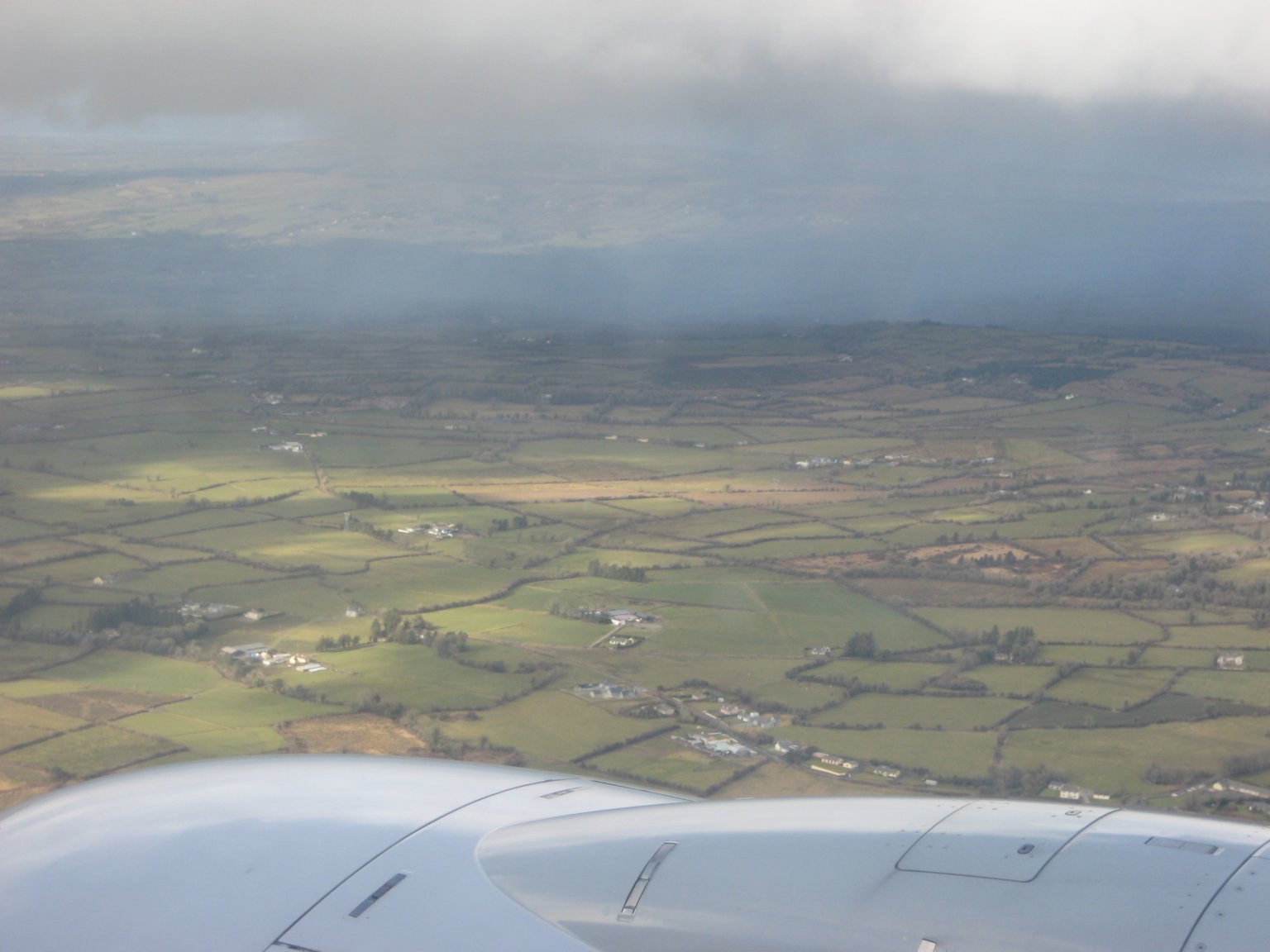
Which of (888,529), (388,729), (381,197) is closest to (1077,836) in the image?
(388,729)

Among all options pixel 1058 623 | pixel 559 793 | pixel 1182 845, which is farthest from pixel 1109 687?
pixel 1182 845

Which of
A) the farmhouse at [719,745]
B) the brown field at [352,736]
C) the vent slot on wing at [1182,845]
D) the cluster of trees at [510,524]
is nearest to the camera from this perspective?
the vent slot on wing at [1182,845]

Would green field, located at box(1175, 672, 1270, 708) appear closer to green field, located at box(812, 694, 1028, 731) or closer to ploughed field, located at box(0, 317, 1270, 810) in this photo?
ploughed field, located at box(0, 317, 1270, 810)

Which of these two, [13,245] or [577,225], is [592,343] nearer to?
[13,245]

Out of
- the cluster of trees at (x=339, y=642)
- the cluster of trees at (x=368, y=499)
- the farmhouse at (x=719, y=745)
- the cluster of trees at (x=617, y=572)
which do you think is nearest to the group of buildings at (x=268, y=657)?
the cluster of trees at (x=339, y=642)

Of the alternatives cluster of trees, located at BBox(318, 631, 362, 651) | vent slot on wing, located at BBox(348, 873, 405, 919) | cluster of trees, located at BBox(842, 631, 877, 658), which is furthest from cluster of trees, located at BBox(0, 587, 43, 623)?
vent slot on wing, located at BBox(348, 873, 405, 919)

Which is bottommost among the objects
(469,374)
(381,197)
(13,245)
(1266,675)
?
(1266,675)

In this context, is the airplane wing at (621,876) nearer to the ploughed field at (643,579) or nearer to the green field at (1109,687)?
the ploughed field at (643,579)

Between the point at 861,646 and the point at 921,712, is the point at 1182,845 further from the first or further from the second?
the point at 861,646
